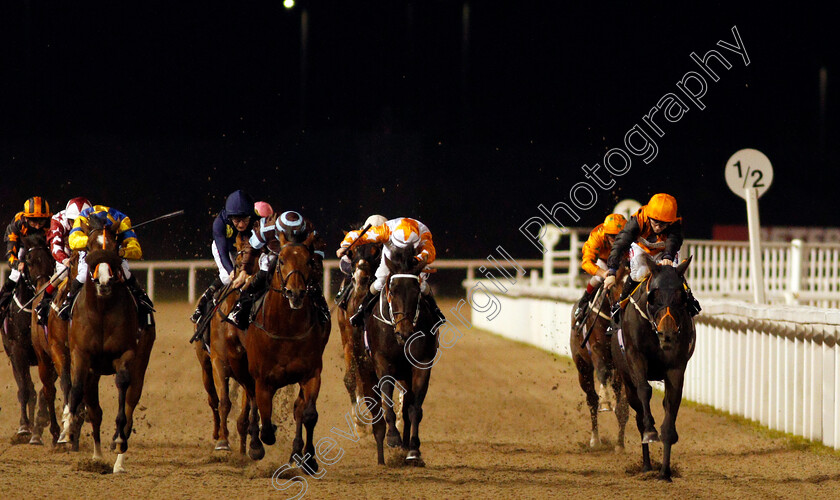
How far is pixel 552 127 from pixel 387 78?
528 centimetres

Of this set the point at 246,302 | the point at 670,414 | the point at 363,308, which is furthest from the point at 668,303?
the point at 246,302

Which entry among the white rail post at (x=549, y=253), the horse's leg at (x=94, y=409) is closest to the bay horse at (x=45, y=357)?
the horse's leg at (x=94, y=409)

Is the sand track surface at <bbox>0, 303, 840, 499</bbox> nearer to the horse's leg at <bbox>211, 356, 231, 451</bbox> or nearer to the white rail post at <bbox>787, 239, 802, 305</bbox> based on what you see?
the horse's leg at <bbox>211, 356, 231, 451</bbox>

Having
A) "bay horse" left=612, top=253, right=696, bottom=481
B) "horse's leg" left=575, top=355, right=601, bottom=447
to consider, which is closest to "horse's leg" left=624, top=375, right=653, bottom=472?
"bay horse" left=612, top=253, right=696, bottom=481

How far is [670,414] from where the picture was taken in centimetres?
643

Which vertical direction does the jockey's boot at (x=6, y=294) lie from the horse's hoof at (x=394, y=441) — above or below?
above

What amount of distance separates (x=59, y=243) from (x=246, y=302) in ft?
5.58

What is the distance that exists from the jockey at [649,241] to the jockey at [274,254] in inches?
80.3

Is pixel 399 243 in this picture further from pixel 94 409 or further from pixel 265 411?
pixel 94 409

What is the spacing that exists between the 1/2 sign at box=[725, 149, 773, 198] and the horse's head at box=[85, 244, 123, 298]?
6416mm

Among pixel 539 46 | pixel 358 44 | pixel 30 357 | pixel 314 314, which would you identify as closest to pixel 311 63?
pixel 358 44

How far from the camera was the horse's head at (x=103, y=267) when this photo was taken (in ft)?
21.2

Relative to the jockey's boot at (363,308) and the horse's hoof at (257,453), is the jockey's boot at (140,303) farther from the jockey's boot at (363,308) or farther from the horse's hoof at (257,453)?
the jockey's boot at (363,308)

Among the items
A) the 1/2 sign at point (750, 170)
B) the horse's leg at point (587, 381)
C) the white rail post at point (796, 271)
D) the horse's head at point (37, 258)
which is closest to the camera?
the horse's head at point (37, 258)
